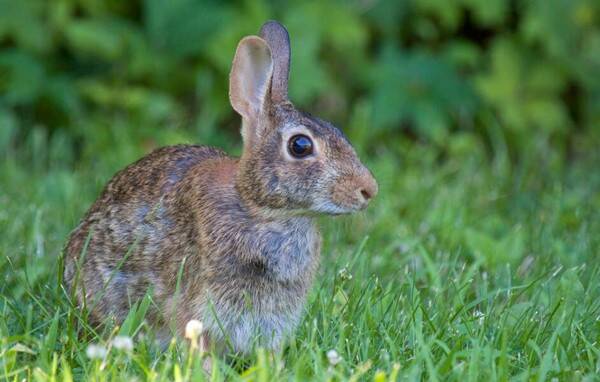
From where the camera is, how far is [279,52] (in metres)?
3.97

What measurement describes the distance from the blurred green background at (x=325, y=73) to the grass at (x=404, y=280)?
7.6 inches

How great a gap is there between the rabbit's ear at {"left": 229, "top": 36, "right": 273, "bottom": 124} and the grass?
2.18 ft

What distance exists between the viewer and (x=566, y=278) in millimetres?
4184

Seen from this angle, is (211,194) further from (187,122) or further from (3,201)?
(187,122)

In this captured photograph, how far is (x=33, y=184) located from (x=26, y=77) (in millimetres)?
1102

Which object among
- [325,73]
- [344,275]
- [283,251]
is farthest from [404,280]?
[325,73]

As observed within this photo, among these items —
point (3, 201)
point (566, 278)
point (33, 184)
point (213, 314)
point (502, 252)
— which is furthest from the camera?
point (33, 184)

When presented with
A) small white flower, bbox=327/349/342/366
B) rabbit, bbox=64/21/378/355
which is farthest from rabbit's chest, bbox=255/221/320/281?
small white flower, bbox=327/349/342/366

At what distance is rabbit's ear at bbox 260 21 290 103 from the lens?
3924mm

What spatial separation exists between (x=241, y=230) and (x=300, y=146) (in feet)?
1.06

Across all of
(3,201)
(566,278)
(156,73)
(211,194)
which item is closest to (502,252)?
(566,278)

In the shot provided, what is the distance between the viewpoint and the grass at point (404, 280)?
124 inches

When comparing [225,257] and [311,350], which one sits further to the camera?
[225,257]

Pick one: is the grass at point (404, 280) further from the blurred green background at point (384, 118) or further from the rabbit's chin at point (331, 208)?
the rabbit's chin at point (331, 208)
